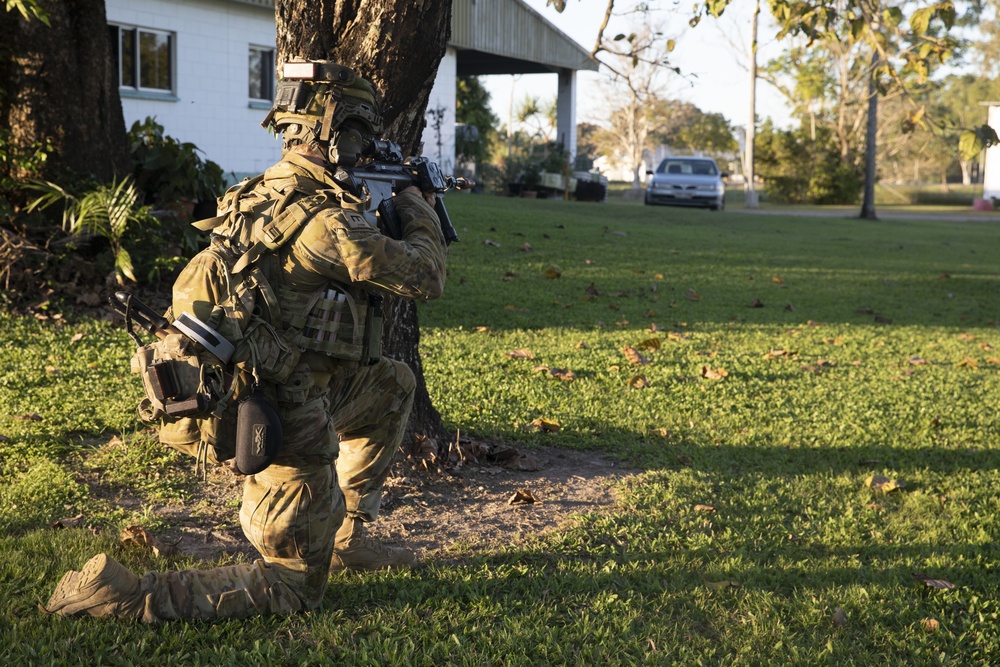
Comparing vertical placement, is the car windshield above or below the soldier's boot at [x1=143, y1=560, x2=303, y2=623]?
above

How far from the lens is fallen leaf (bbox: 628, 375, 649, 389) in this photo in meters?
7.00

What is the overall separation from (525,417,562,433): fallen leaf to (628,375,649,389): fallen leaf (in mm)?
1305

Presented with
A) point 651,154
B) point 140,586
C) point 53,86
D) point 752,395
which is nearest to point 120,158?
point 53,86

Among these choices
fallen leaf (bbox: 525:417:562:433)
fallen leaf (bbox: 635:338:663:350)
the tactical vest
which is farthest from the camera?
fallen leaf (bbox: 635:338:663:350)

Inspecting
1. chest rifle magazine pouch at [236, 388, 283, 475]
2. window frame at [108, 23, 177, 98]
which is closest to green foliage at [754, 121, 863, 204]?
window frame at [108, 23, 177, 98]

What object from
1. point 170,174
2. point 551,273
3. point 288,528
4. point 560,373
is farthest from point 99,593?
point 551,273

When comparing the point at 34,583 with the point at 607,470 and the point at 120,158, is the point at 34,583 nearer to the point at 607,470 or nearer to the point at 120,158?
the point at 607,470

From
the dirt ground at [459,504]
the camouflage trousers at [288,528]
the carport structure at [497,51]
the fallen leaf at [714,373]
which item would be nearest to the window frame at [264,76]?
the carport structure at [497,51]

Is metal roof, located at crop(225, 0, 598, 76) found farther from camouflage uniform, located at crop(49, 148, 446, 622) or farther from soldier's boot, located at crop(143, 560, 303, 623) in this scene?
soldier's boot, located at crop(143, 560, 303, 623)

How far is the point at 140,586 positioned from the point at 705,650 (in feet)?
6.27

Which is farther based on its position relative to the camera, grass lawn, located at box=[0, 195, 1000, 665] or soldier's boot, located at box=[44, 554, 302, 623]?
grass lawn, located at box=[0, 195, 1000, 665]

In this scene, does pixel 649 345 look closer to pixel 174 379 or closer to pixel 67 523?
pixel 67 523

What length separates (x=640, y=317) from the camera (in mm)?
9719

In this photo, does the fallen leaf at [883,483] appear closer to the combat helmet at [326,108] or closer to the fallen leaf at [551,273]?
the combat helmet at [326,108]
